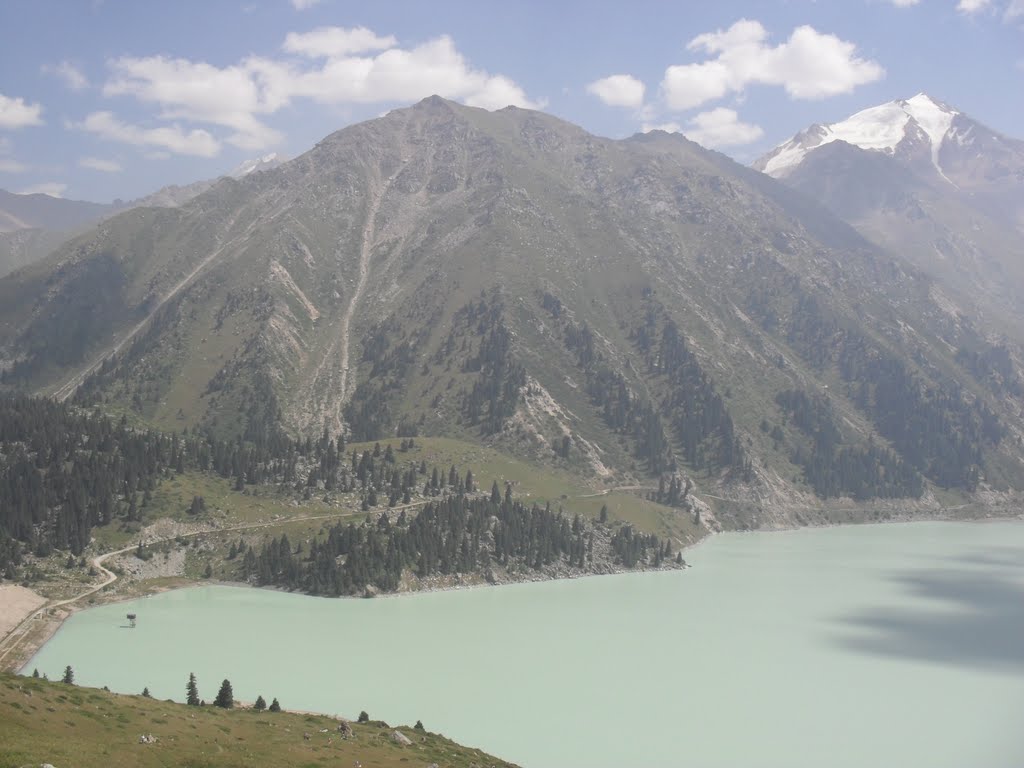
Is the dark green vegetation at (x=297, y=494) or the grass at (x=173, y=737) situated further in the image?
the dark green vegetation at (x=297, y=494)

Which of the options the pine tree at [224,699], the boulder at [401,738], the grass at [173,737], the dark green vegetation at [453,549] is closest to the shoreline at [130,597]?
the dark green vegetation at [453,549]

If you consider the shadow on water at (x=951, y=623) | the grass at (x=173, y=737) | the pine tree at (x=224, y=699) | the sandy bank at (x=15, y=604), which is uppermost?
the grass at (x=173, y=737)

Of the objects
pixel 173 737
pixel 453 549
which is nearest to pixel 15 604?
pixel 453 549

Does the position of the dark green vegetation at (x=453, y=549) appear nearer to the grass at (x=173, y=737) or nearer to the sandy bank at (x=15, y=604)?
the sandy bank at (x=15, y=604)

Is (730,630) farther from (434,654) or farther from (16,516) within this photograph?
(16,516)

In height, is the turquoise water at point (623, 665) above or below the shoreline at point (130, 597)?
below

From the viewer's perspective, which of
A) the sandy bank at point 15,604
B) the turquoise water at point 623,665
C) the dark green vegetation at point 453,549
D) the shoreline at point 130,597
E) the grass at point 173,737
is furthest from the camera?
the dark green vegetation at point 453,549

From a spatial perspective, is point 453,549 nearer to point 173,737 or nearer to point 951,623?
point 951,623
